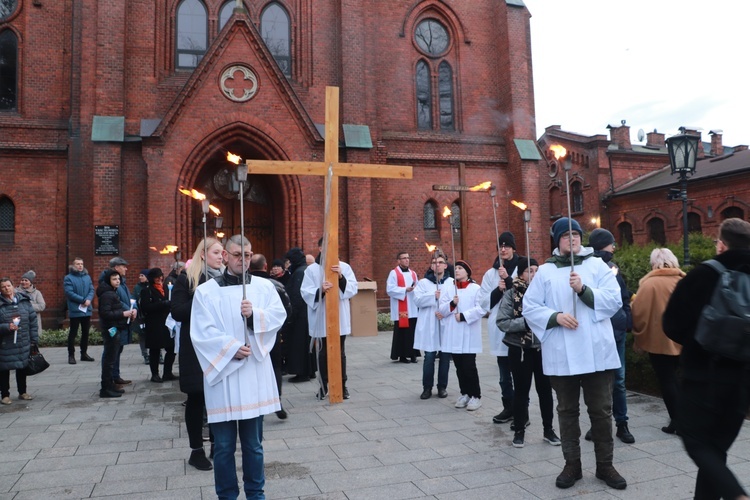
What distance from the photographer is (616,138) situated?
34.2 meters

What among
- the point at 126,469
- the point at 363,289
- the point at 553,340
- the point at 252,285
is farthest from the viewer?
the point at 363,289

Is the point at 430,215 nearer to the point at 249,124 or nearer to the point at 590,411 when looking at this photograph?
the point at 249,124

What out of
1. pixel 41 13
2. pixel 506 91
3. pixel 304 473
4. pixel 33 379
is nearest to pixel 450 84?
pixel 506 91

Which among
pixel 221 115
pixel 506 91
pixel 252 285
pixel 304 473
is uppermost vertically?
pixel 506 91

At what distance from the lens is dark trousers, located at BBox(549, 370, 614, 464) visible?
14.6 feet

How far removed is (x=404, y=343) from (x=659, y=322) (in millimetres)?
5746

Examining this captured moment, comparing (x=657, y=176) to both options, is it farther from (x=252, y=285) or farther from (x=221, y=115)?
(x=252, y=285)

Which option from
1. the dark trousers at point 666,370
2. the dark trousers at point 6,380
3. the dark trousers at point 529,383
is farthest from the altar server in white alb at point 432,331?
the dark trousers at point 6,380

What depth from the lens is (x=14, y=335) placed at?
750 centimetres

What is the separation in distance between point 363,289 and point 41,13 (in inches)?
502

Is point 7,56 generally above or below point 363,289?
above

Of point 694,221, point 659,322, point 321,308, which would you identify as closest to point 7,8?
point 321,308

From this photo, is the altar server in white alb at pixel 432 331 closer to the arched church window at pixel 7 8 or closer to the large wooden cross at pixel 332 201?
the large wooden cross at pixel 332 201

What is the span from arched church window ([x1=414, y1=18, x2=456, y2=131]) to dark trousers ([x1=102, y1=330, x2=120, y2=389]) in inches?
536
